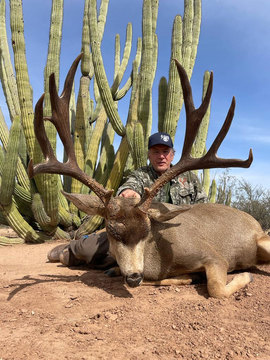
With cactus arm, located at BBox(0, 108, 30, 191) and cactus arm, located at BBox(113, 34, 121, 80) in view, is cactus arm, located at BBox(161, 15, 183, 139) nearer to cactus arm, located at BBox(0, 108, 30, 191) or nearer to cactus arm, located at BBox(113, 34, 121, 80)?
cactus arm, located at BBox(113, 34, 121, 80)

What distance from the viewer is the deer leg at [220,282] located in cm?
392

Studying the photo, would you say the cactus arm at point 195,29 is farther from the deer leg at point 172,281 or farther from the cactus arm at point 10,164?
the deer leg at point 172,281

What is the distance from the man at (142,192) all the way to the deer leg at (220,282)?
72.0 inches

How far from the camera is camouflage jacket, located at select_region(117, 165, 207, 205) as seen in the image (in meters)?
6.27

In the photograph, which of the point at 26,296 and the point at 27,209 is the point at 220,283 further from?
the point at 27,209

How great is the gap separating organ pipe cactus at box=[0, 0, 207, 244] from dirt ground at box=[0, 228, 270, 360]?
419cm

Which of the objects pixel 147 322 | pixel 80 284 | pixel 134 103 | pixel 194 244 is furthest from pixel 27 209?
pixel 147 322

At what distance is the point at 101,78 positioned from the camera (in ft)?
30.8

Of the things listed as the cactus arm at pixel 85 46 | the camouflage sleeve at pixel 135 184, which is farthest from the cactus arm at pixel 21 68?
the camouflage sleeve at pixel 135 184

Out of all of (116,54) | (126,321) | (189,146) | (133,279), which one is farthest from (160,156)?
(116,54)

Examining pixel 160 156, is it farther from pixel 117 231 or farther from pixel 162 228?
pixel 117 231

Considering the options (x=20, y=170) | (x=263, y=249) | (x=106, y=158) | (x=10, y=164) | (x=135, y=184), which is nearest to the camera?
(x=263, y=249)

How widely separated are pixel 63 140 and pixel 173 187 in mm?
2508

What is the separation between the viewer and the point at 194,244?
179 inches
